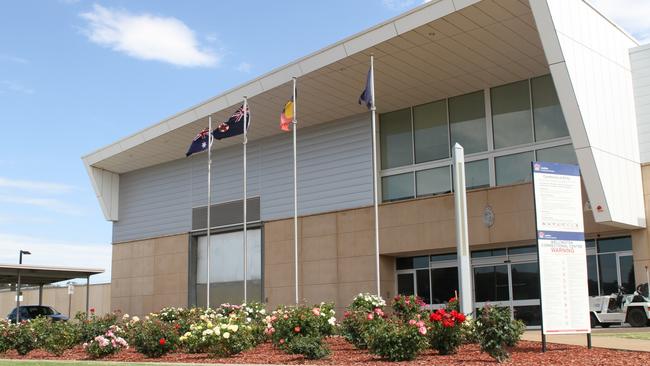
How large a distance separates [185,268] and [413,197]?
1439cm

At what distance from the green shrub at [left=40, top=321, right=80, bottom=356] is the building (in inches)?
491

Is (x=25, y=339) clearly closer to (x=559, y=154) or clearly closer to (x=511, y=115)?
(x=511, y=115)

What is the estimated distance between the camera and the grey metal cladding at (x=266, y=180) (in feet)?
102

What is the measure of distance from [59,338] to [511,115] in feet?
57.5

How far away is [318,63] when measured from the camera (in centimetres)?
2619

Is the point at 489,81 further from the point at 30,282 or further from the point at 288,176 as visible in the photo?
the point at 30,282

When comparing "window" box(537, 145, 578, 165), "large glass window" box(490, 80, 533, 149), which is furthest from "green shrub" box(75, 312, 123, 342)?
"window" box(537, 145, 578, 165)

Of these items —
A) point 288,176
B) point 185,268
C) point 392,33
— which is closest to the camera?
point 392,33

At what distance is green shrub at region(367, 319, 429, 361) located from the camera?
12.9 metres

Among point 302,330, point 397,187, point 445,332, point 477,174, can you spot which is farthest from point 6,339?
point 477,174

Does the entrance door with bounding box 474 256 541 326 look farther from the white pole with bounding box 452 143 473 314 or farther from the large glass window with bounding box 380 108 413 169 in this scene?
the white pole with bounding box 452 143 473 314

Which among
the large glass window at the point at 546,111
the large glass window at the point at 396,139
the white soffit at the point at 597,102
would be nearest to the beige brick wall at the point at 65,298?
the large glass window at the point at 396,139

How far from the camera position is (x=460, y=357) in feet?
42.6

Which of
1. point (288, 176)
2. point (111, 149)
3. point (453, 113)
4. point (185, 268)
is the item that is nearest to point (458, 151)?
point (453, 113)
